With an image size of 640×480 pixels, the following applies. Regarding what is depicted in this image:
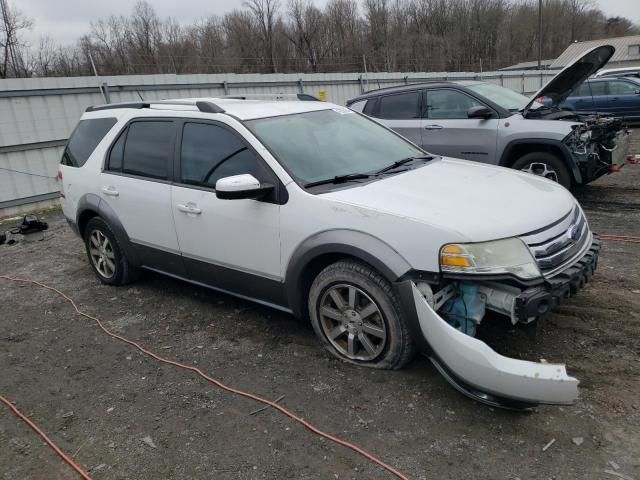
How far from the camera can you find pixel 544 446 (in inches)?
101

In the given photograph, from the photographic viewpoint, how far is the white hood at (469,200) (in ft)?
9.50

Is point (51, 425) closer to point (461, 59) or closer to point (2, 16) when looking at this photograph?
point (2, 16)

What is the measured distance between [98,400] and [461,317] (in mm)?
2374

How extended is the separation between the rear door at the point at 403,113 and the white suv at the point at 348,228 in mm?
3360

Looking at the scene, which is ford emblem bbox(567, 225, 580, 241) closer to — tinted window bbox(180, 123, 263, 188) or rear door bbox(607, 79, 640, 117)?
tinted window bbox(180, 123, 263, 188)

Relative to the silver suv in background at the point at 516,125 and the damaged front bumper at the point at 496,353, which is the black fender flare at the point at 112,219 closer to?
the damaged front bumper at the point at 496,353

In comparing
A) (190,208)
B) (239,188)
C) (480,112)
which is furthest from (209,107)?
(480,112)

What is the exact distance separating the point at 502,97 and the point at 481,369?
→ 5873 mm

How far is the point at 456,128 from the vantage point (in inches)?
288

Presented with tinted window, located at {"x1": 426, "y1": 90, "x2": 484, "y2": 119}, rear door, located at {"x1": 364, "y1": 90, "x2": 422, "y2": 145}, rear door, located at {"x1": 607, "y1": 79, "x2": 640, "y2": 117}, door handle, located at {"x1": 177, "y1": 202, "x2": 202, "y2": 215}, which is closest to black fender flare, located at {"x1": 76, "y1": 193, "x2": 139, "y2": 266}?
door handle, located at {"x1": 177, "y1": 202, "x2": 202, "y2": 215}

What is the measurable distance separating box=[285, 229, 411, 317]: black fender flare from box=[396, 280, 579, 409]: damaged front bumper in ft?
0.41

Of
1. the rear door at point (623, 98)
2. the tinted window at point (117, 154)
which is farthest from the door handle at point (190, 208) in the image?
the rear door at point (623, 98)

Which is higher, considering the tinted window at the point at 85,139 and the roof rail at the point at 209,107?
the roof rail at the point at 209,107

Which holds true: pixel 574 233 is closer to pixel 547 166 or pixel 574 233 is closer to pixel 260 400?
pixel 260 400
